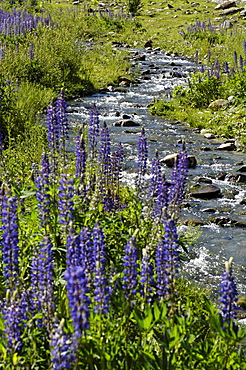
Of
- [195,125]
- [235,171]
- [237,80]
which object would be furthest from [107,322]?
[237,80]

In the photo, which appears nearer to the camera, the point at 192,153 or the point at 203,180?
the point at 203,180

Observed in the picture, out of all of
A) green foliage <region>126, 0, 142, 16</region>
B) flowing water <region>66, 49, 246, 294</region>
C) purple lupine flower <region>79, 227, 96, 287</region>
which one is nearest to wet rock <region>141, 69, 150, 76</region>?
flowing water <region>66, 49, 246, 294</region>

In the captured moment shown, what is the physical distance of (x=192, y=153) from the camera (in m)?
11.9

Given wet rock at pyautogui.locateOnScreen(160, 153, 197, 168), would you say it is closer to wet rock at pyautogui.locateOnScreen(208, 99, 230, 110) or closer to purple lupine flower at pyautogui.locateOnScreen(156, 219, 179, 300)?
wet rock at pyautogui.locateOnScreen(208, 99, 230, 110)

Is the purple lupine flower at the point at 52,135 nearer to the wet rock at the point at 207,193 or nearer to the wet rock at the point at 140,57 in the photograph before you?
the wet rock at the point at 207,193

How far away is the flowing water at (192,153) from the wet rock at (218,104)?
65.9 inches

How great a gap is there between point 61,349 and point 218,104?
1377cm

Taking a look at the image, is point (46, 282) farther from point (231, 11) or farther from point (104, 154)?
point (231, 11)

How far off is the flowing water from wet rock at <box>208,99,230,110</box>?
1675 mm

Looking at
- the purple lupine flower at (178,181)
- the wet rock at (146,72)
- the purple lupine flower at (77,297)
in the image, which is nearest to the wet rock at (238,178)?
the purple lupine flower at (178,181)

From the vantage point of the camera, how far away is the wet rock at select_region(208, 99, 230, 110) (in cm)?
1512

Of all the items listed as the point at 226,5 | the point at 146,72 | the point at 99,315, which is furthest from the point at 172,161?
the point at 226,5

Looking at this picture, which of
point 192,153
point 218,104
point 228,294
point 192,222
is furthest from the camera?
point 218,104

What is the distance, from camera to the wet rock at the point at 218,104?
49.6 ft
